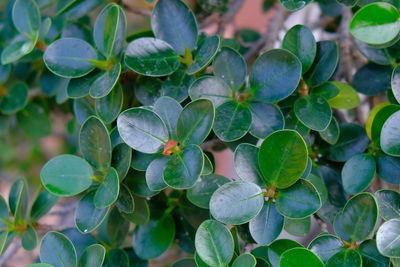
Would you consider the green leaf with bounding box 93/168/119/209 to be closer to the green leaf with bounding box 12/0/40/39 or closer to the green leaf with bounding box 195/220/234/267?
the green leaf with bounding box 195/220/234/267

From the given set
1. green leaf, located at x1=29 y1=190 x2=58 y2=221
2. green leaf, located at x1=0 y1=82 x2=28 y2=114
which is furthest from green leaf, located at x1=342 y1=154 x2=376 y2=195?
green leaf, located at x1=0 y1=82 x2=28 y2=114

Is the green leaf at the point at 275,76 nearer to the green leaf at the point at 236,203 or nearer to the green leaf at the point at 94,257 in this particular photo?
the green leaf at the point at 236,203

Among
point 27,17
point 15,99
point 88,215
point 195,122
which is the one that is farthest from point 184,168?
point 15,99

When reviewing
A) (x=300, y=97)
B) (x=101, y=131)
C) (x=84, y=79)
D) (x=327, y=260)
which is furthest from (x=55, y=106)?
(x=327, y=260)

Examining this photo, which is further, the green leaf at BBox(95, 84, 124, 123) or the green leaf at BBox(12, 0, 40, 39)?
the green leaf at BBox(12, 0, 40, 39)

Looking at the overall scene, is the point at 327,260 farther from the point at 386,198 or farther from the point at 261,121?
the point at 261,121

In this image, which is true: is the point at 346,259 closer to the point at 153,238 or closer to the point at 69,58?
the point at 153,238

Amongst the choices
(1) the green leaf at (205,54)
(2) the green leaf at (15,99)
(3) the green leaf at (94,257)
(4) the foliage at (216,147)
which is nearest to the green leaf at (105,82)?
(4) the foliage at (216,147)
